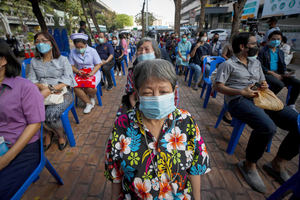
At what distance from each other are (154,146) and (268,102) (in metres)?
1.78

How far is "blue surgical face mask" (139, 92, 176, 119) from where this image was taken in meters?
1.05

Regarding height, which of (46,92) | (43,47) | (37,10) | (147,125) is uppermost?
(37,10)

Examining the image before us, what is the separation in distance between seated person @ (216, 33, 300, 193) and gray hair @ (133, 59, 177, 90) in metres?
1.61

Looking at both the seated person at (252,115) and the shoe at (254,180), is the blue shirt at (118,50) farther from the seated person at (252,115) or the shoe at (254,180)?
the shoe at (254,180)

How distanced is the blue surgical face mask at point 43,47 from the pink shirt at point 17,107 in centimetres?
121

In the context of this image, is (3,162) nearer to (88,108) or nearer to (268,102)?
(88,108)

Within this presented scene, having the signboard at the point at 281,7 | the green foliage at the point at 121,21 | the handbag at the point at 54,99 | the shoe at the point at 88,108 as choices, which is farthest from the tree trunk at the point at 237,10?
the green foliage at the point at 121,21

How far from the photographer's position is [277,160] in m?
1.99

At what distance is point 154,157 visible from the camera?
1.08 metres

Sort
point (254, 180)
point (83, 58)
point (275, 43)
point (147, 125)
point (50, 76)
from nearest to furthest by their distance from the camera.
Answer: point (147, 125), point (254, 180), point (50, 76), point (275, 43), point (83, 58)

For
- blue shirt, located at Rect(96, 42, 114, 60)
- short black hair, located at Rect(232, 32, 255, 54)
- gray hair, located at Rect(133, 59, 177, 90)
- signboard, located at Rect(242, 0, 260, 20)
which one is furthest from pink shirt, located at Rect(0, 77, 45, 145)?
signboard, located at Rect(242, 0, 260, 20)

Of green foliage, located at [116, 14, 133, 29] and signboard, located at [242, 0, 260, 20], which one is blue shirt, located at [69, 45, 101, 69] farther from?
green foliage, located at [116, 14, 133, 29]

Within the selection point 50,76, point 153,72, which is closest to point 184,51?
point 50,76

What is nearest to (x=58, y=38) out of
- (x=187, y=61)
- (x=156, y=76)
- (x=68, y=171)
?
(x=68, y=171)
